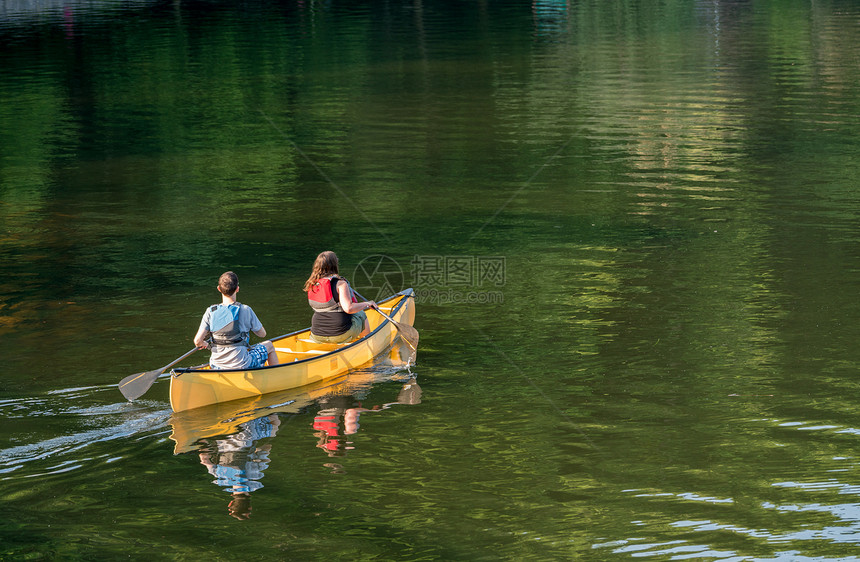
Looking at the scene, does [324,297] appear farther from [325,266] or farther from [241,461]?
[241,461]

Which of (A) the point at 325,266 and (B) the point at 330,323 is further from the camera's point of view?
(B) the point at 330,323

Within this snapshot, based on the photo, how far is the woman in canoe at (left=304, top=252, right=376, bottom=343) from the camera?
43.9 feet

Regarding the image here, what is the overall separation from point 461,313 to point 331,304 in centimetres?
291

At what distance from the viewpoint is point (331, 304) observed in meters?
13.6

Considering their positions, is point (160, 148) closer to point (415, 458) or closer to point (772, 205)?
point (772, 205)

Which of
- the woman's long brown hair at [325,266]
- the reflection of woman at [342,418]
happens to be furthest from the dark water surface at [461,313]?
the woman's long brown hair at [325,266]

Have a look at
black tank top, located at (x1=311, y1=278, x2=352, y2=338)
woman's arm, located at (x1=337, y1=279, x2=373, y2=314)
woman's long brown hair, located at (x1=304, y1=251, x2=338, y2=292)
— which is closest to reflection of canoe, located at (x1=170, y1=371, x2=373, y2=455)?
black tank top, located at (x1=311, y1=278, x2=352, y2=338)

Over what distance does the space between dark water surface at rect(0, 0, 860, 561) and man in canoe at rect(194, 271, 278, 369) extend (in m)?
0.63

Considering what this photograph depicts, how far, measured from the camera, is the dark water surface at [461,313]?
9.59 metres

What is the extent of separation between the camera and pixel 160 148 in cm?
2958

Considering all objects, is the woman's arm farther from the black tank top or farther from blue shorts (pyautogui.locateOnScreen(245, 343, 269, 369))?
blue shorts (pyautogui.locateOnScreen(245, 343, 269, 369))

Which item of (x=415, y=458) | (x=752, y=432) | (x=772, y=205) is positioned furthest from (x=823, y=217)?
(x=415, y=458)

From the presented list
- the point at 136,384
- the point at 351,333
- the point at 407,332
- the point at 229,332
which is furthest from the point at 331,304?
the point at 136,384

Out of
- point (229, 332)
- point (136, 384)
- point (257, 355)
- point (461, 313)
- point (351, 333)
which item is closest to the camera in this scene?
point (136, 384)
